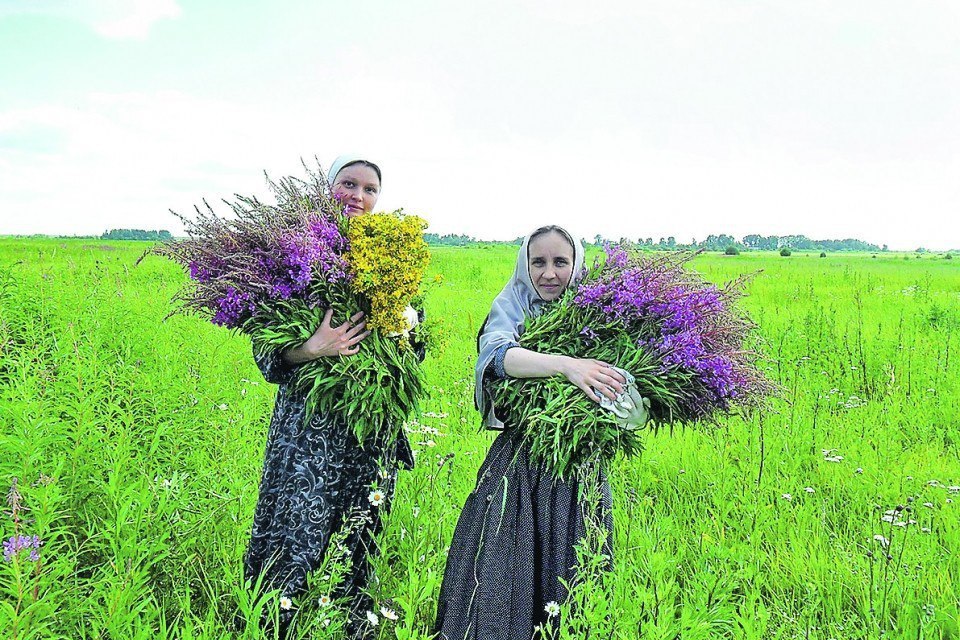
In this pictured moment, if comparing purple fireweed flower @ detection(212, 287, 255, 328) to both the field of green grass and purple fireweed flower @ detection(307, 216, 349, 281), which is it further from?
the field of green grass

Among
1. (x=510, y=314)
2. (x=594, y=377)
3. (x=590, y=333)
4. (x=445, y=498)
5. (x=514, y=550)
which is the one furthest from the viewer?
(x=445, y=498)

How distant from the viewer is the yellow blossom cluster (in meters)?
2.37

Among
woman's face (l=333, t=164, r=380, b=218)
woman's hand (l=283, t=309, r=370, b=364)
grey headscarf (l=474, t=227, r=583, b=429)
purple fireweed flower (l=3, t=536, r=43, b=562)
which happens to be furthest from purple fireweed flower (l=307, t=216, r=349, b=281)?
purple fireweed flower (l=3, t=536, r=43, b=562)

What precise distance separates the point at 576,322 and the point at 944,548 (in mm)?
2886

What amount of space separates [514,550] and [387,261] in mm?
1315

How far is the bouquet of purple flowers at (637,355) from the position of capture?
239 cm

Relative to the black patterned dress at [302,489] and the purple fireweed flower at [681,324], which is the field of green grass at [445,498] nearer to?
the black patterned dress at [302,489]

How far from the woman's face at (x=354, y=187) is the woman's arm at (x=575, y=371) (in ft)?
3.14

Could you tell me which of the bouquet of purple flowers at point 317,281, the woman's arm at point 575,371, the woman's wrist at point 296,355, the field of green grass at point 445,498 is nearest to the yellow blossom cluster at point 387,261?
the bouquet of purple flowers at point 317,281

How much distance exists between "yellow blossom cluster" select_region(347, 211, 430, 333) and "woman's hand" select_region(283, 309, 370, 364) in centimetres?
8

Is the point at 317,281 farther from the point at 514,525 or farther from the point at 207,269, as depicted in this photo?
the point at 514,525

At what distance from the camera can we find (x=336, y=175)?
9.15 ft

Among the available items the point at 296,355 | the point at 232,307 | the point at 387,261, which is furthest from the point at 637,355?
the point at 232,307

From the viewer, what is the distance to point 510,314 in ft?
8.99
